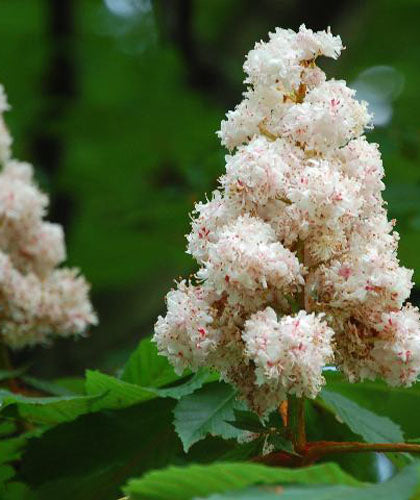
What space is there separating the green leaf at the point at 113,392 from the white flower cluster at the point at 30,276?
4.92 feet

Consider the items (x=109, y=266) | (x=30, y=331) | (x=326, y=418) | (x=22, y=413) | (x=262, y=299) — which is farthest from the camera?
(x=109, y=266)

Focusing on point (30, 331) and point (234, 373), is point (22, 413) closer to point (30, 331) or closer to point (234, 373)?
point (234, 373)

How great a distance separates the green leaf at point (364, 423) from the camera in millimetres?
2775

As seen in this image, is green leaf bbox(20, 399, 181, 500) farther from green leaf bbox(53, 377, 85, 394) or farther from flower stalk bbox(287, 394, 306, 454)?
green leaf bbox(53, 377, 85, 394)

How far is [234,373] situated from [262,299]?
0.81ft

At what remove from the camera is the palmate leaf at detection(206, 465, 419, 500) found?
1802 millimetres

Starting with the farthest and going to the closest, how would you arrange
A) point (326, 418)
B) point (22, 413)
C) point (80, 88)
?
1. point (80, 88)
2. point (326, 418)
3. point (22, 413)

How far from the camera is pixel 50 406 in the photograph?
9.32 ft

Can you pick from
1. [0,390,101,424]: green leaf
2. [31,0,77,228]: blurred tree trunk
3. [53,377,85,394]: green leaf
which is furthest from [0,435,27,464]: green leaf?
[31,0,77,228]: blurred tree trunk

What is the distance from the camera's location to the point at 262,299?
2500 mm

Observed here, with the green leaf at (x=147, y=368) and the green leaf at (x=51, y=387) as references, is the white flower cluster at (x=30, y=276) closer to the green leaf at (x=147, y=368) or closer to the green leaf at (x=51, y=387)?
the green leaf at (x=51, y=387)

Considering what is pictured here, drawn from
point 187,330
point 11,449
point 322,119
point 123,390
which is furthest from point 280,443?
point 11,449

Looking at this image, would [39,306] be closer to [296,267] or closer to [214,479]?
[296,267]

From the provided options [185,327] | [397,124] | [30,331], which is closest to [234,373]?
[185,327]
